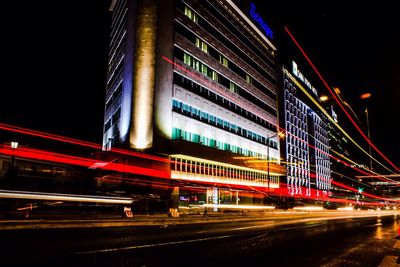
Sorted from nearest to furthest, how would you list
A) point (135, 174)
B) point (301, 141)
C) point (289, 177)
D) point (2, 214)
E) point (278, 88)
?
point (2, 214) → point (135, 174) → point (278, 88) → point (289, 177) → point (301, 141)

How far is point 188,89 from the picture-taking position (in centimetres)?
4312

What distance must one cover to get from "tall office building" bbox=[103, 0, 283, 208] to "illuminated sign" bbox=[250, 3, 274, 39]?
1843 mm

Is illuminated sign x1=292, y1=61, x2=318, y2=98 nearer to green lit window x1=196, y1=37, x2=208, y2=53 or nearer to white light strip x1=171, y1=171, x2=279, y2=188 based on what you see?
white light strip x1=171, y1=171, x2=279, y2=188

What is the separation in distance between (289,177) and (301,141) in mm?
16215

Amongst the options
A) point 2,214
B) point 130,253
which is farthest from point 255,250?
point 2,214

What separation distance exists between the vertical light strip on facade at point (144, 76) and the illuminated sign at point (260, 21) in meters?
27.1

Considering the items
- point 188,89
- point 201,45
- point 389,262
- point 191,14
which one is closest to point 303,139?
point 201,45

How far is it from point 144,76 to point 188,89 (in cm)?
630

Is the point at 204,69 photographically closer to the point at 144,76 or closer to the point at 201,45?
the point at 201,45

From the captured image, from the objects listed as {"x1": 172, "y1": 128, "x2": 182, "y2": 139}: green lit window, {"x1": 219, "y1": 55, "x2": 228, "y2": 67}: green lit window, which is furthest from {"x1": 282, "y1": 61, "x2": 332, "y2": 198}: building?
{"x1": 172, "y1": 128, "x2": 182, "y2": 139}: green lit window

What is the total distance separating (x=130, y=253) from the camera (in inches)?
309

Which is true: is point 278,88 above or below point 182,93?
above

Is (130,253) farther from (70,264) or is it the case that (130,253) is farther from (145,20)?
(145,20)

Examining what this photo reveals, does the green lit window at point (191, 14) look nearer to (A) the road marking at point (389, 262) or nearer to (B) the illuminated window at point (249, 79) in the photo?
(B) the illuminated window at point (249, 79)
